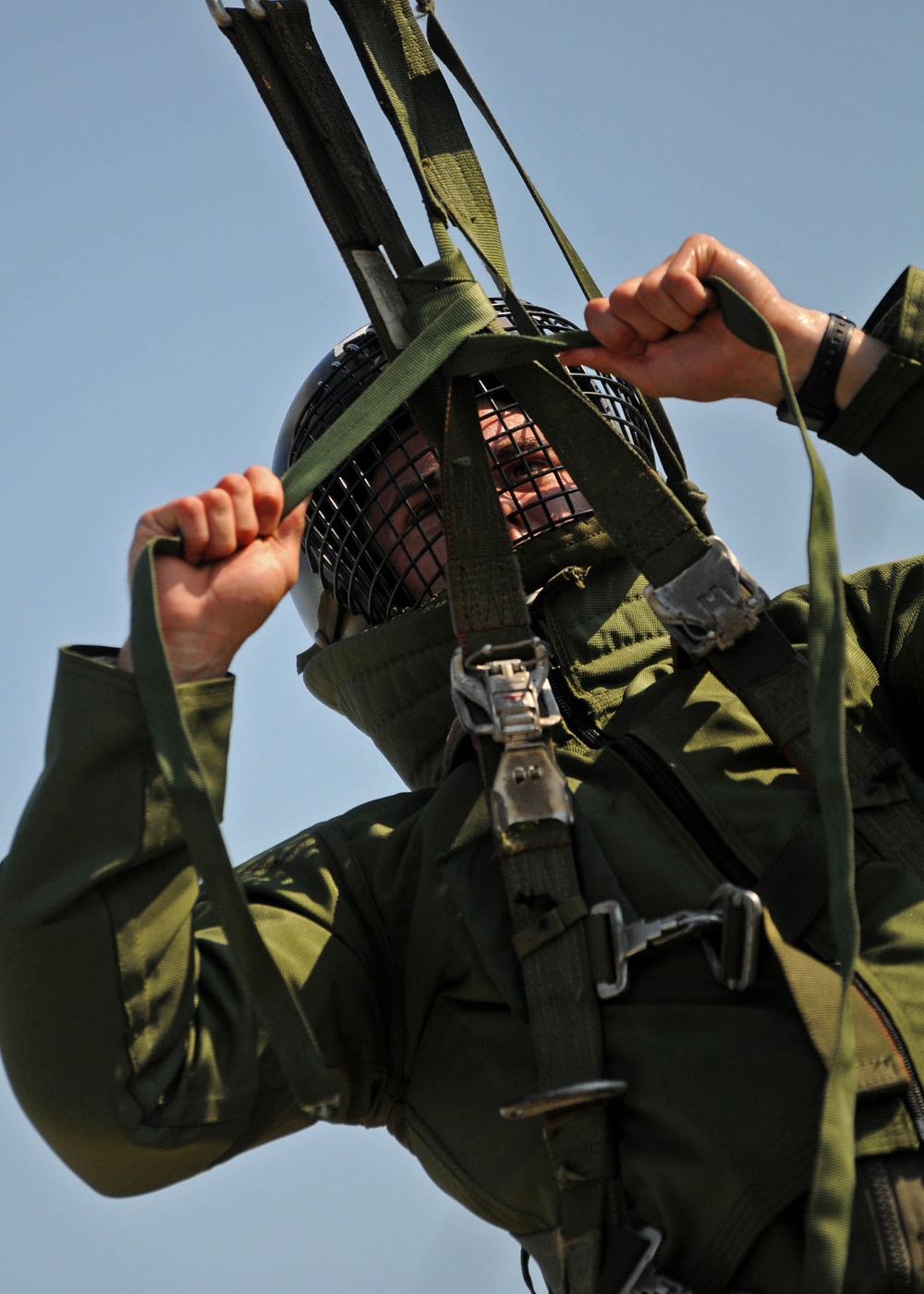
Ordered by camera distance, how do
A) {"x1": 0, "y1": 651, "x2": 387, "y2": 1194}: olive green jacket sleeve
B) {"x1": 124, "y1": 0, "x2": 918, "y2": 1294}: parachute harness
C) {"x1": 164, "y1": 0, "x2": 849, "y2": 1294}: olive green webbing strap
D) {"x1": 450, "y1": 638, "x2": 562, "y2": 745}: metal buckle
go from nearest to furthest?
{"x1": 124, "y1": 0, "x2": 918, "y2": 1294}: parachute harness, {"x1": 0, "y1": 651, "x2": 387, "y2": 1194}: olive green jacket sleeve, {"x1": 450, "y1": 638, "x2": 562, "y2": 745}: metal buckle, {"x1": 164, "y1": 0, "x2": 849, "y2": 1294}: olive green webbing strap

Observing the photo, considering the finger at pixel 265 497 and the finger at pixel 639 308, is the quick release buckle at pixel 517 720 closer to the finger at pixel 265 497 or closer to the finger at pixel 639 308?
the finger at pixel 265 497

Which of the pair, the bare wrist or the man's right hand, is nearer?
the man's right hand

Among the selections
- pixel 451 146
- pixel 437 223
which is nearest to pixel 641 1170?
pixel 437 223

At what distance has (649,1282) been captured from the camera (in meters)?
2.53

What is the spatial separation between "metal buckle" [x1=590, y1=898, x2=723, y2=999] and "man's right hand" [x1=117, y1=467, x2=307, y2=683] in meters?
0.85

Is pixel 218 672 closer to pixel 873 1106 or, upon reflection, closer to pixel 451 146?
pixel 873 1106

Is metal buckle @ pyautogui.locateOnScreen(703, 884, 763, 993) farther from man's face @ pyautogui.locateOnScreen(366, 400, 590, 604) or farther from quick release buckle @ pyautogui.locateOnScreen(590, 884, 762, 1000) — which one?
man's face @ pyautogui.locateOnScreen(366, 400, 590, 604)

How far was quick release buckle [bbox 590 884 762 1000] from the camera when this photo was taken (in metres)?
2.65

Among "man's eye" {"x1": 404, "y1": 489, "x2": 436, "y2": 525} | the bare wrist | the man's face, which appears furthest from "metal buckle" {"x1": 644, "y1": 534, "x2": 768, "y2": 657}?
"man's eye" {"x1": 404, "y1": 489, "x2": 436, "y2": 525}

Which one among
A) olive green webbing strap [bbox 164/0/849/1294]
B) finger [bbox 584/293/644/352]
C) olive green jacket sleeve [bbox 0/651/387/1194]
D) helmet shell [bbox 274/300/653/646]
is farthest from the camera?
helmet shell [bbox 274/300/653/646]

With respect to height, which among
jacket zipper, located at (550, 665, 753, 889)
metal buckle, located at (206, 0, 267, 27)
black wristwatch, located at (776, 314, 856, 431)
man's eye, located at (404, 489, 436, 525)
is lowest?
jacket zipper, located at (550, 665, 753, 889)

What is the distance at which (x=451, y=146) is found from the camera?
11.7 ft

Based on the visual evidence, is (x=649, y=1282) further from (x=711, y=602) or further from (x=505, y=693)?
(x=711, y=602)

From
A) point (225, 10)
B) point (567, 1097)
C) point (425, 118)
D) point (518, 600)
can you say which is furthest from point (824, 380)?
point (225, 10)
